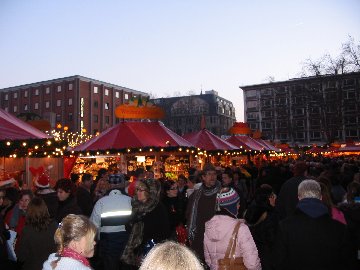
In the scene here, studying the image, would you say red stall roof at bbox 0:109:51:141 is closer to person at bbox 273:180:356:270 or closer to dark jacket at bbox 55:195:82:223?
dark jacket at bbox 55:195:82:223

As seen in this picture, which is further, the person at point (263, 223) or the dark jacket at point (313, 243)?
the person at point (263, 223)

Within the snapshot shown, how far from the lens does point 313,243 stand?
343 cm

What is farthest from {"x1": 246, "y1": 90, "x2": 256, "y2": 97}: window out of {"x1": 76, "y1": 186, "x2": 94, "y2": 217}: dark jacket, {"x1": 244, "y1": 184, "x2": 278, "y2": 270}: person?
{"x1": 244, "y1": 184, "x2": 278, "y2": 270}: person

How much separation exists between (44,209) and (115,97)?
62249 mm

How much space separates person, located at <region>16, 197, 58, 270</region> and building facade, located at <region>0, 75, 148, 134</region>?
180ft

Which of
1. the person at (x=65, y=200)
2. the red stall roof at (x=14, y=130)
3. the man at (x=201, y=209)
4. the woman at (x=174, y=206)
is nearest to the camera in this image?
the man at (x=201, y=209)

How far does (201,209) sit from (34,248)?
7.25 ft

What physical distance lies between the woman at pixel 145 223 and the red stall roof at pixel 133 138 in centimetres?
872

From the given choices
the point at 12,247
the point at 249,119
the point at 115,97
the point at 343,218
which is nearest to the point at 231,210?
the point at 343,218

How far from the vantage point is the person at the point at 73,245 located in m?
2.63

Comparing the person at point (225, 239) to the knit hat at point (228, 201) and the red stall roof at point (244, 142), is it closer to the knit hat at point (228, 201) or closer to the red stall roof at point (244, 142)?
the knit hat at point (228, 201)

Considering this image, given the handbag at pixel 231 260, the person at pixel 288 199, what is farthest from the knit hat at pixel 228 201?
the person at pixel 288 199

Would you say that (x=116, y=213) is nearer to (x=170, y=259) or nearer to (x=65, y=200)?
(x=65, y=200)

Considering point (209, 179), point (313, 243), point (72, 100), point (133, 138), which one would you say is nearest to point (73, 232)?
point (313, 243)
